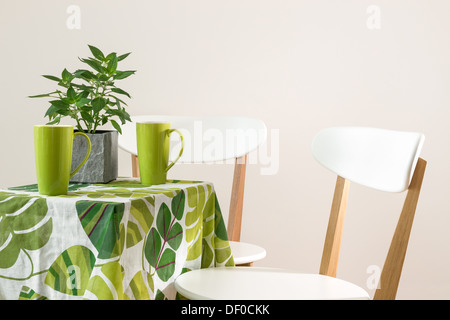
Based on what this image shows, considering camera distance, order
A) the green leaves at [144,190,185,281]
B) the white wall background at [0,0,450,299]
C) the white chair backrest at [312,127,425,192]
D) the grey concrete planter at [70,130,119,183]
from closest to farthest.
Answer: the green leaves at [144,190,185,281], the grey concrete planter at [70,130,119,183], the white chair backrest at [312,127,425,192], the white wall background at [0,0,450,299]

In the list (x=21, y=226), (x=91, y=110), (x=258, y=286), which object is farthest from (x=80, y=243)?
(x=258, y=286)

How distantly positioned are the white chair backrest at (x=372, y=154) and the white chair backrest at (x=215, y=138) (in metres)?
0.32

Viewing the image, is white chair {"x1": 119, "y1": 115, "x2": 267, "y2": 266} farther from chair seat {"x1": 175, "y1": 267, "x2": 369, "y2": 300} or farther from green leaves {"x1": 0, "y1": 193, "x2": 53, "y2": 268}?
green leaves {"x1": 0, "y1": 193, "x2": 53, "y2": 268}

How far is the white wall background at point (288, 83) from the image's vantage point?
2223mm

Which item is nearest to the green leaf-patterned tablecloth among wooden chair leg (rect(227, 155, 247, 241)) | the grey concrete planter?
the grey concrete planter

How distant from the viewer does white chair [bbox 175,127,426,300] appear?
3.54 feet

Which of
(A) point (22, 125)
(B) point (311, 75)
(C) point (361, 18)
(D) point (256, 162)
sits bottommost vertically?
(D) point (256, 162)

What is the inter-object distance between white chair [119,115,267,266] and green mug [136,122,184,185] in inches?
25.9

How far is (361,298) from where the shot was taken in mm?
1075

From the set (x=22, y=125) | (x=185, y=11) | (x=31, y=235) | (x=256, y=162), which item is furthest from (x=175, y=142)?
(x=31, y=235)

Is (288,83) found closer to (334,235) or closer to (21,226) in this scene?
(334,235)

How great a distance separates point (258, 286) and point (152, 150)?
359mm
